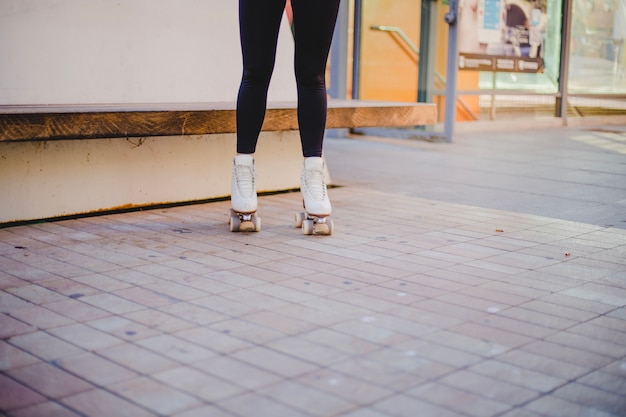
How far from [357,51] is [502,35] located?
179 centimetres

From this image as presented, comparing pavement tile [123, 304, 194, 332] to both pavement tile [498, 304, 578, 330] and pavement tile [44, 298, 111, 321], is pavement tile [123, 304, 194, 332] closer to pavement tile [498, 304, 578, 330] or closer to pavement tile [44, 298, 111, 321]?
pavement tile [44, 298, 111, 321]

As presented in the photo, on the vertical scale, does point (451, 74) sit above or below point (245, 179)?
above

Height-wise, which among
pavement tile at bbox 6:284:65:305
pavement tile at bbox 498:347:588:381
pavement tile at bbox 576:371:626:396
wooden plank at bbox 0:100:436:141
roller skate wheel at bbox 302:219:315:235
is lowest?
pavement tile at bbox 576:371:626:396

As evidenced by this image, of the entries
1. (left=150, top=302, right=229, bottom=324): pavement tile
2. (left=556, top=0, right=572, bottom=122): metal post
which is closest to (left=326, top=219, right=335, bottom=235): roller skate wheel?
(left=150, top=302, right=229, bottom=324): pavement tile

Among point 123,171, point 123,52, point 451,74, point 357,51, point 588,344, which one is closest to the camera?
point 588,344

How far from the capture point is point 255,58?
3553mm

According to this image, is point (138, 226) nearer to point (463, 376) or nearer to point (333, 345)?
point (333, 345)

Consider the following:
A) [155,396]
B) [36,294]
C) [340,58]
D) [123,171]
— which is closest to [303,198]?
[123,171]

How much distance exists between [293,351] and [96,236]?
1.67m

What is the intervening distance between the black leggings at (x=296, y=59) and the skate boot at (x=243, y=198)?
71mm

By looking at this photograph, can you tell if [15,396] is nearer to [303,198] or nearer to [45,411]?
[45,411]

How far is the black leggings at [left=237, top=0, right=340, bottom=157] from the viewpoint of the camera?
11.4 feet

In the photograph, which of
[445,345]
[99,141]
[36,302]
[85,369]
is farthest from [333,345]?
[99,141]

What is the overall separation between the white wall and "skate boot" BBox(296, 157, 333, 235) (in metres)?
1.27
